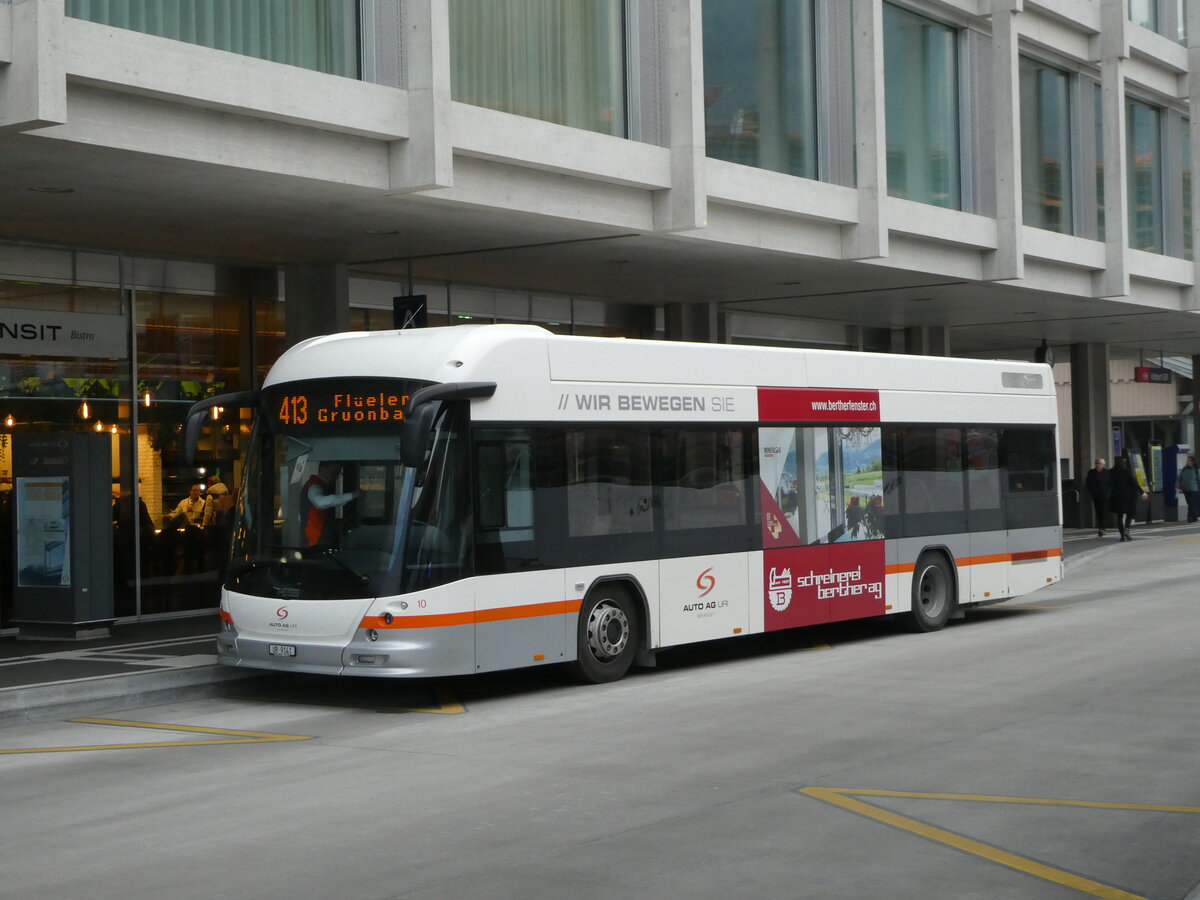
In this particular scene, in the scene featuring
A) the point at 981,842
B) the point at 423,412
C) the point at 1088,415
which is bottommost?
the point at 981,842

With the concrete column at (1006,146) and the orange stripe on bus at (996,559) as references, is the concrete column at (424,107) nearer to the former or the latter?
the orange stripe on bus at (996,559)

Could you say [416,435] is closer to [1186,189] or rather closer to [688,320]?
[688,320]

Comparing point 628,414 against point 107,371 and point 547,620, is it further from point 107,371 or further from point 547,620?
point 107,371

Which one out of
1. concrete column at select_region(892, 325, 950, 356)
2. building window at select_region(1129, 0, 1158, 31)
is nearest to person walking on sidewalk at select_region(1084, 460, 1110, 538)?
concrete column at select_region(892, 325, 950, 356)

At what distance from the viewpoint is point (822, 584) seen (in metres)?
15.1

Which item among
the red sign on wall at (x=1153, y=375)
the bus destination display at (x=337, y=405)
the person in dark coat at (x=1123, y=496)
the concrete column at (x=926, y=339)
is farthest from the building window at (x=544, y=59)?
the red sign on wall at (x=1153, y=375)

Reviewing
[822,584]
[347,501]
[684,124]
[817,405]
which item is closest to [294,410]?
[347,501]

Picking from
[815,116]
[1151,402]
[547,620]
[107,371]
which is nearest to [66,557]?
[107,371]

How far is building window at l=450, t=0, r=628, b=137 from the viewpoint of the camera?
630 inches

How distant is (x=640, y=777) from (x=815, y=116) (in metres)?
14.6

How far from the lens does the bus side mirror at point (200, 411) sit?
12508 mm

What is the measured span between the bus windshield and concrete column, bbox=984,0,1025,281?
14670 millimetres

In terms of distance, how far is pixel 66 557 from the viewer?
1573 centimetres

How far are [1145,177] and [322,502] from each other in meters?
23.8
